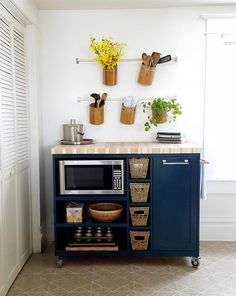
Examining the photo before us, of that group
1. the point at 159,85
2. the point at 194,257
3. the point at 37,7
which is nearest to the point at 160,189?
the point at 194,257

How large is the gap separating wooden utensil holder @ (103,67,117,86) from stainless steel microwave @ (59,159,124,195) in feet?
2.75

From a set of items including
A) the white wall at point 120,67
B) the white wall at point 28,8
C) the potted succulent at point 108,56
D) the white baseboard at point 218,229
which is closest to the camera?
the white wall at point 28,8

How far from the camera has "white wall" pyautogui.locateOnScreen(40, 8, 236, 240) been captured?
10.2ft

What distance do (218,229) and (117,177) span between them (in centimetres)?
131

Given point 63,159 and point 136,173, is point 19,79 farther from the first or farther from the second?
point 136,173

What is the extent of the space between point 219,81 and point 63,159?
1692mm

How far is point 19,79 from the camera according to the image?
272cm

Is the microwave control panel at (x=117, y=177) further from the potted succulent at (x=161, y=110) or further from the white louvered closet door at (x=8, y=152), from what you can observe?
the white louvered closet door at (x=8, y=152)

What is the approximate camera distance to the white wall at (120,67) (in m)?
3.11

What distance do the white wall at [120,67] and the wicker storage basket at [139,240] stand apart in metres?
0.94

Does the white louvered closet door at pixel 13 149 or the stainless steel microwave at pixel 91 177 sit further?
the stainless steel microwave at pixel 91 177

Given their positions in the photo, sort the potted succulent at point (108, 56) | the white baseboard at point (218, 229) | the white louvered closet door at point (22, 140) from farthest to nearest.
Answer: the white baseboard at point (218, 229) → the potted succulent at point (108, 56) → the white louvered closet door at point (22, 140)

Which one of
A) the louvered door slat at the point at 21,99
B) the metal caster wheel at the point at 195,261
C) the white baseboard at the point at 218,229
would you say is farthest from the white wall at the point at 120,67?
the metal caster wheel at the point at 195,261

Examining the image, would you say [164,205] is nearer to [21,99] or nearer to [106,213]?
[106,213]
